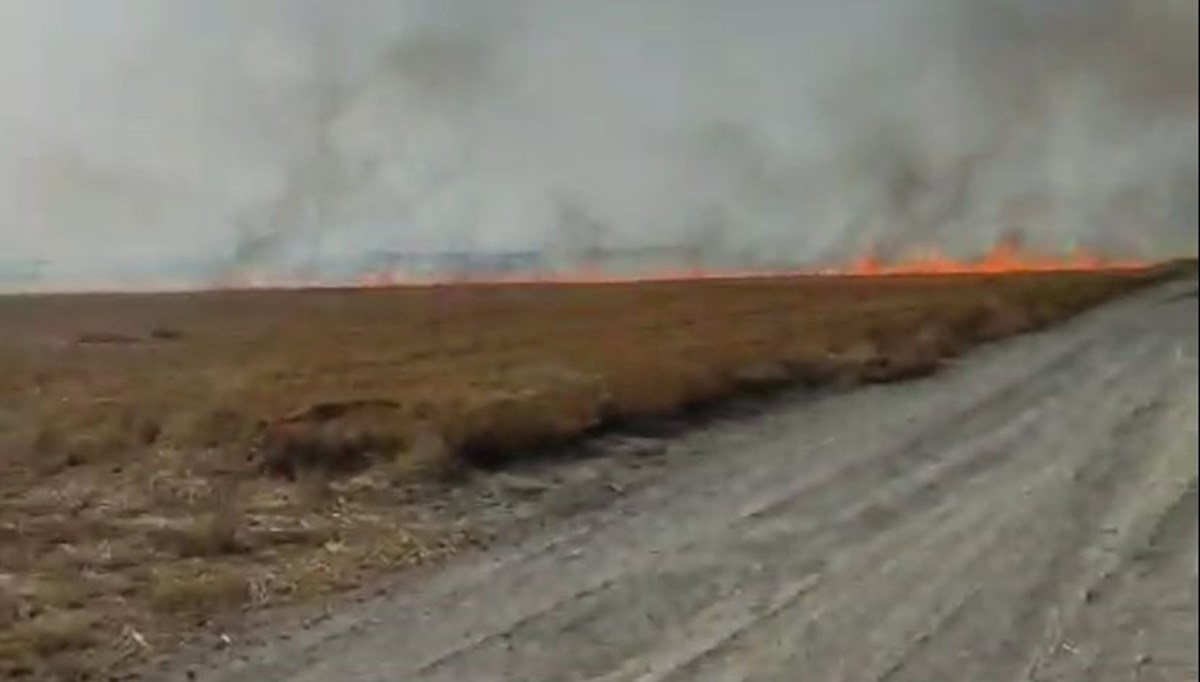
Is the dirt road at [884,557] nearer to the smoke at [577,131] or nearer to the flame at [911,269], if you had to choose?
the flame at [911,269]

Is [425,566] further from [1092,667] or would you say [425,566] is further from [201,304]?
[1092,667]

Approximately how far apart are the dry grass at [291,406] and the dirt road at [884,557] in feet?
0.31

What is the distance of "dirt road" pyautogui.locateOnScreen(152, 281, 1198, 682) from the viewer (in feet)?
6.91

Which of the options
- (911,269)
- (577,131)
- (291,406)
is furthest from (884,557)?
(291,406)

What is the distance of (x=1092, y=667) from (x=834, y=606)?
0.39 metres

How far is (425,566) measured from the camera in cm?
215

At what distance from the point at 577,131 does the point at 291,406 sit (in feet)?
2.09

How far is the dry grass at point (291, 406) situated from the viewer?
1.73 metres

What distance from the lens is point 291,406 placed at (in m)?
1.99

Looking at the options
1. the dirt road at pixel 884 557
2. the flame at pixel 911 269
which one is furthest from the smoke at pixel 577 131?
the dirt road at pixel 884 557

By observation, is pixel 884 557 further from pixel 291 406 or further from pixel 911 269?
pixel 291 406

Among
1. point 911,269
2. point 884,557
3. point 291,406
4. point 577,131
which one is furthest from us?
point 911,269

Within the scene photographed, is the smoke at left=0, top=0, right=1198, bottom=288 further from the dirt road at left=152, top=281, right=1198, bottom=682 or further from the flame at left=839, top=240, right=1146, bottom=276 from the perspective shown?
the dirt road at left=152, top=281, right=1198, bottom=682

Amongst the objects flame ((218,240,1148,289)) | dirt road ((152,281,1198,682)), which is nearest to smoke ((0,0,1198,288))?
flame ((218,240,1148,289))
